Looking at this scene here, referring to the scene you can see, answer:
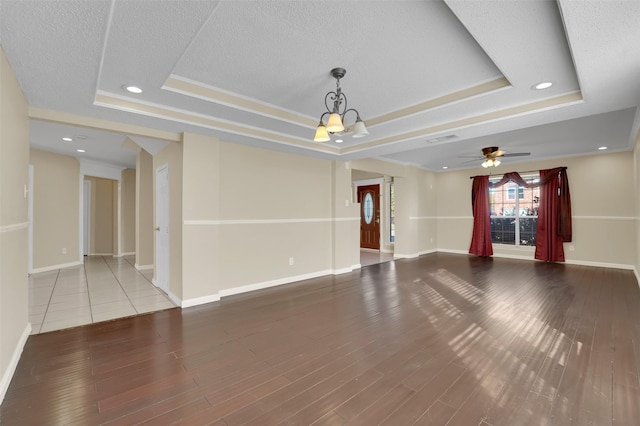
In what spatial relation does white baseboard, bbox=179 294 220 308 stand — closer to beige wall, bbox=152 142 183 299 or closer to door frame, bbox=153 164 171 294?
beige wall, bbox=152 142 183 299

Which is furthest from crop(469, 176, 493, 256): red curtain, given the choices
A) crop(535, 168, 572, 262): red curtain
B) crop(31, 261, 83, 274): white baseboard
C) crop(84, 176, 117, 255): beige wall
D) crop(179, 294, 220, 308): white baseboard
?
crop(84, 176, 117, 255): beige wall

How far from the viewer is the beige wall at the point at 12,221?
2021 mm

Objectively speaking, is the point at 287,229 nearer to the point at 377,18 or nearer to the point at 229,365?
the point at 229,365

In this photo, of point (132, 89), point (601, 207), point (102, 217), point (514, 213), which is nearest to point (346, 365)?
point (132, 89)

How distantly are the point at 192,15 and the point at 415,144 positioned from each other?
365cm

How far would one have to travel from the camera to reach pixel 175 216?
13.3 ft

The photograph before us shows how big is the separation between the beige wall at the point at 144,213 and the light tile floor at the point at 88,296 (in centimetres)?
36

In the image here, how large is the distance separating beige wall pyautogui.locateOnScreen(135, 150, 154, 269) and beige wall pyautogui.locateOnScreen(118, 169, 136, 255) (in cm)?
206

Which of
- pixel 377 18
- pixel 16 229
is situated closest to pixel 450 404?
pixel 377 18

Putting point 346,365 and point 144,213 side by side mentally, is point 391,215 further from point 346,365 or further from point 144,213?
point 346,365

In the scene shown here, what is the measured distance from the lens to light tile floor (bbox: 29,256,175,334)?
3.43 meters

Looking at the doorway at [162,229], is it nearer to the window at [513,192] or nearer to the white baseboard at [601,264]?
the window at [513,192]

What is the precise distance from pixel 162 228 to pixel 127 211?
436 cm

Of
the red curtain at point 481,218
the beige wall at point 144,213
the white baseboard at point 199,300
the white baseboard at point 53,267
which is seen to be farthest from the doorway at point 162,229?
the red curtain at point 481,218
